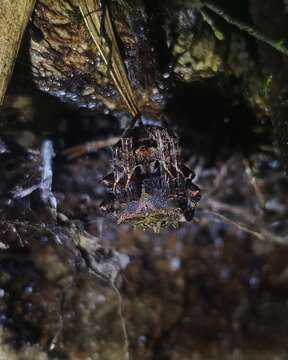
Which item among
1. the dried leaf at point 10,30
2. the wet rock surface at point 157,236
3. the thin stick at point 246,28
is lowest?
the wet rock surface at point 157,236

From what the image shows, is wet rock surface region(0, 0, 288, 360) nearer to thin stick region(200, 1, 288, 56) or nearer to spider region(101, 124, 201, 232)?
thin stick region(200, 1, 288, 56)

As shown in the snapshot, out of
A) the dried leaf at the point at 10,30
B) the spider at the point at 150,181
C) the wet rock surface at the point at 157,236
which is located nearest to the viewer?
the dried leaf at the point at 10,30

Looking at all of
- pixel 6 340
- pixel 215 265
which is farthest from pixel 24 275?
pixel 215 265

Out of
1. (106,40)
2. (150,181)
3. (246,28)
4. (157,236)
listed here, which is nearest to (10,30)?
(106,40)

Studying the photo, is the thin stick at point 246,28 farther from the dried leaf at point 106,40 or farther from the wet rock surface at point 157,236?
the dried leaf at point 106,40

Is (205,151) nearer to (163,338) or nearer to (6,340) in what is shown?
(163,338)

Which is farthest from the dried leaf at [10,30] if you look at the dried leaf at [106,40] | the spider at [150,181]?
the spider at [150,181]

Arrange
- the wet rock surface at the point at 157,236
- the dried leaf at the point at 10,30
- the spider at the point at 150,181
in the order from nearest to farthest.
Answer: the dried leaf at the point at 10,30 < the spider at the point at 150,181 < the wet rock surface at the point at 157,236

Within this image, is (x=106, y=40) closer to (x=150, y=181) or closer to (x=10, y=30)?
(x=10, y=30)
